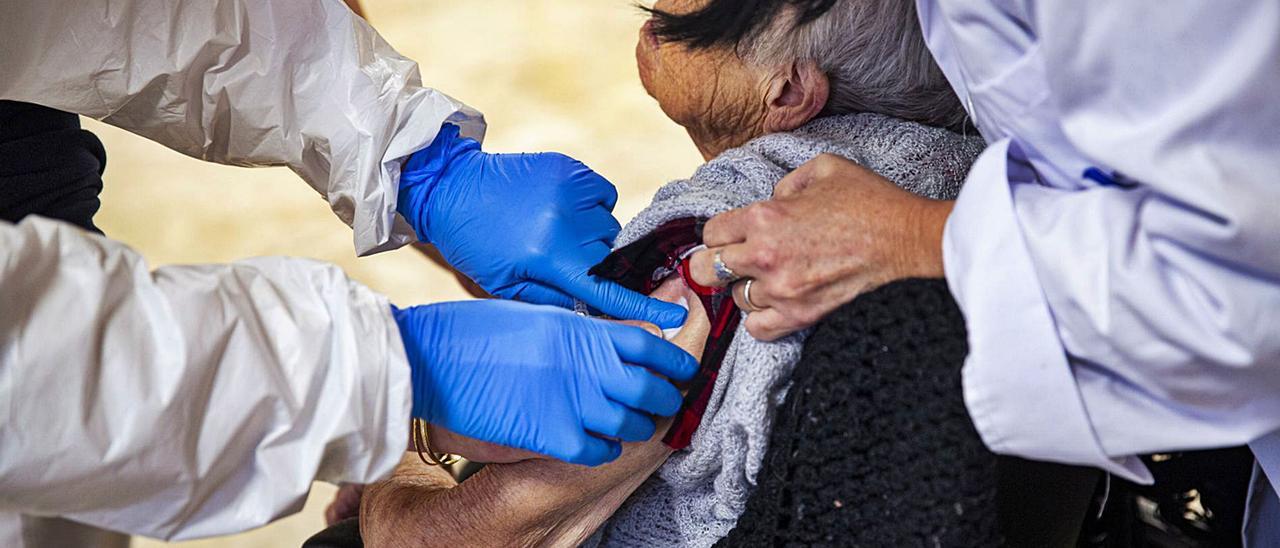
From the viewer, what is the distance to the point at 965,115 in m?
1.15

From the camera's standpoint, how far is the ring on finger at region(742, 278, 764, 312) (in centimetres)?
94

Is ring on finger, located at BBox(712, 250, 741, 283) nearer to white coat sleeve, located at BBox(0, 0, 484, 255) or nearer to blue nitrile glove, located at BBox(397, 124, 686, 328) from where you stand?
blue nitrile glove, located at BBox(397, 124, 686, 328)

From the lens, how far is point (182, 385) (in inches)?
29.8

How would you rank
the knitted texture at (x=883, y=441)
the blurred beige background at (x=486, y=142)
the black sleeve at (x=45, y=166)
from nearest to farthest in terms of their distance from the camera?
the knitted texture at (x=883, y=441), the black sleeve at (x=45, y=166), the blurred beige background at (x=486, y=142)

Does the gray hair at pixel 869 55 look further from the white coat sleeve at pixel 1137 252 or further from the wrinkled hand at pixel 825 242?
the white coat sleeve at pixel 1137 252

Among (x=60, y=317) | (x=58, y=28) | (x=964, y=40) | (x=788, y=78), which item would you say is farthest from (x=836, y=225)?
(x=58, y=28)

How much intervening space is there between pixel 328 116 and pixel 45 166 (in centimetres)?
34

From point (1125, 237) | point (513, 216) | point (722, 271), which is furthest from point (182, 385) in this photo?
point (1125, 237)

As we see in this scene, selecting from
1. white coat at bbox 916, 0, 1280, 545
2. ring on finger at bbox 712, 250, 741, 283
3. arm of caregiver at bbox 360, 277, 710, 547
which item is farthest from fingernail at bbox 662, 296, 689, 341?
white coat at bbox 916, 0, 1280, 545

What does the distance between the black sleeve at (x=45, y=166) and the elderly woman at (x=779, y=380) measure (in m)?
0.52

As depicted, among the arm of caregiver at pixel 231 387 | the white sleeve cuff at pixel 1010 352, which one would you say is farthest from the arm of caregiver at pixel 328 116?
the white sleeve cuff at pixel 1010 352

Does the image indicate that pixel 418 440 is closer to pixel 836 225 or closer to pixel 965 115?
pixel 836 225

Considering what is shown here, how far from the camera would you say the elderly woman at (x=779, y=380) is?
0.81m

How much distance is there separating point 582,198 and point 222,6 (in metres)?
0.50
